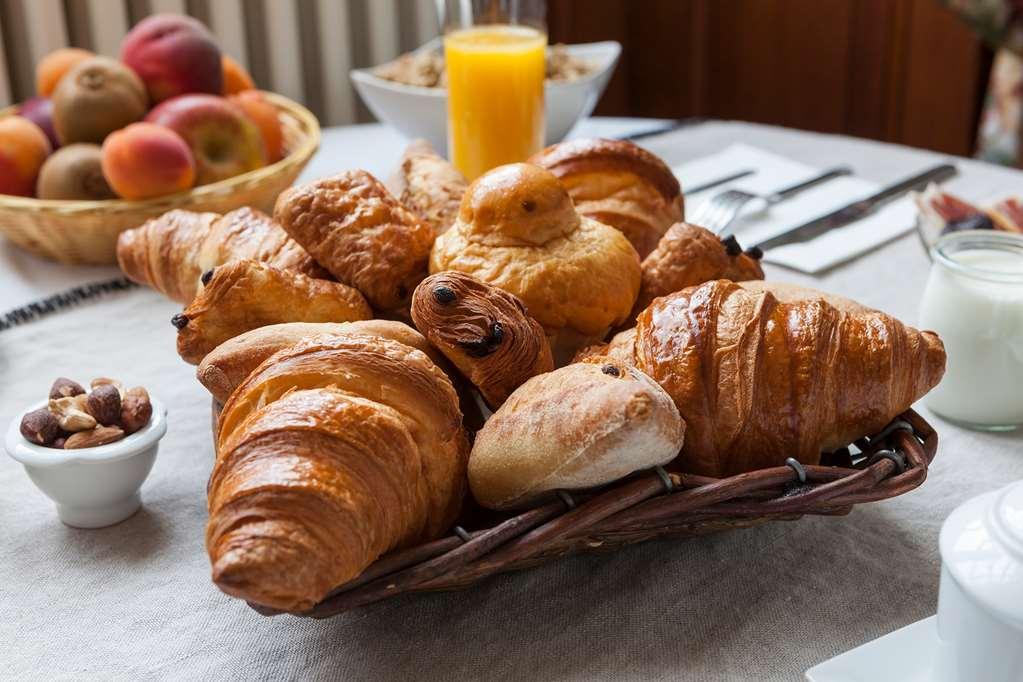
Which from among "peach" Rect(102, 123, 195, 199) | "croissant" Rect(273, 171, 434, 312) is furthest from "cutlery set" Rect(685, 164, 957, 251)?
"peach" Rect(102, 123, 195, 199)

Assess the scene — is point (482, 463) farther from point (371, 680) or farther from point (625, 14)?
point (625, 14)

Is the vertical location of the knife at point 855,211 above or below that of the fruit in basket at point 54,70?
below

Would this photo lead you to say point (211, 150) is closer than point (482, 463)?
No

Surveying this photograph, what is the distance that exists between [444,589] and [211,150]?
87 cm

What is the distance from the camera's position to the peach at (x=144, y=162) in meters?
1.28

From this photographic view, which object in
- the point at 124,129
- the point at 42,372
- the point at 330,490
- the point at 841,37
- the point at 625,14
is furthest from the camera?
the point at 625,14

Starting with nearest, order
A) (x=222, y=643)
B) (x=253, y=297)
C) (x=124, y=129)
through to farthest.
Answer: (x=222, y=643)
(x=253, y=297)
(x=124, y=129)

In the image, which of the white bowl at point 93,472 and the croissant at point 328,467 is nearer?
the croissant at point 328,467

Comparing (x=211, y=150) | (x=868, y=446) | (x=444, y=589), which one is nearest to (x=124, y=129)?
(x=211, y=150)

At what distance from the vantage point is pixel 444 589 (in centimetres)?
74

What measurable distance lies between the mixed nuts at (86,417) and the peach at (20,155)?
600 millimetres

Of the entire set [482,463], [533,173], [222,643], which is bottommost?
[222,643]

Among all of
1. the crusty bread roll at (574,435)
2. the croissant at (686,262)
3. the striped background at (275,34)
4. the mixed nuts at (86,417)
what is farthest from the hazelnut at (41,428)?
the striped background at (275,34)

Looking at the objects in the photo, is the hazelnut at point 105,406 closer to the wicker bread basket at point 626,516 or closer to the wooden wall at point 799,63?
the wicker bread basket at point 626,516
